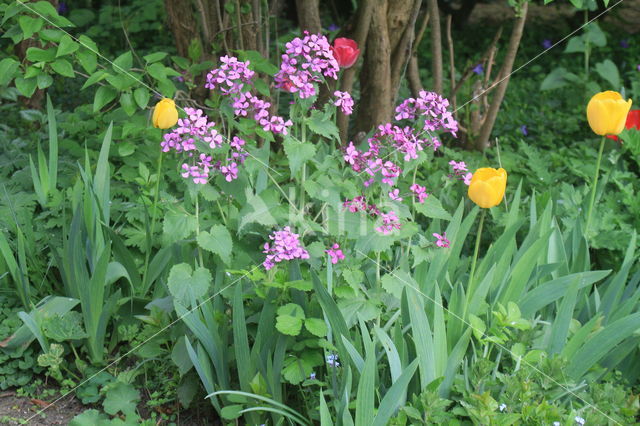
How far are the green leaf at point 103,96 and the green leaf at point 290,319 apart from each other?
1063 mm

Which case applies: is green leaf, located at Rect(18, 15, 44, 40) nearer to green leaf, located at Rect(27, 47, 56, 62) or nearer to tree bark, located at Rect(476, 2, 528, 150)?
green leaf, located at Rect(27, 47, 56, 62)

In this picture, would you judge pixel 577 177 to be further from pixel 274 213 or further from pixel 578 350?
pixel 274 213

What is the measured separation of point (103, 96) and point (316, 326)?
1194 mm

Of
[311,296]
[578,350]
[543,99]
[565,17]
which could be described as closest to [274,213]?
[311,296]

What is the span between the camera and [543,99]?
4.47m

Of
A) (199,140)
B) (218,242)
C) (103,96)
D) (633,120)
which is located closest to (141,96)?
(103,96)

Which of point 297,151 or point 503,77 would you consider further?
point 503,77

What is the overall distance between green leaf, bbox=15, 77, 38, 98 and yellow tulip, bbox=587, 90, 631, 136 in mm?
1687

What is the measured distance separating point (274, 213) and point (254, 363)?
0.37m

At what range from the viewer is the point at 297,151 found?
5.94 ft

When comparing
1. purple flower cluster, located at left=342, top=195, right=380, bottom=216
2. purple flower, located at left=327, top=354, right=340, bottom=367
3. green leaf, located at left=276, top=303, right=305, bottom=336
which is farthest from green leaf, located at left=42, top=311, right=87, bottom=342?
purple flower cluster, located at left=342, top=195, right=380, bottom=216

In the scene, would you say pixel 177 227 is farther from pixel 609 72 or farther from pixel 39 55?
pixel 609 72

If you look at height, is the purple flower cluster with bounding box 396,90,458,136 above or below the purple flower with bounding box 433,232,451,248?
above

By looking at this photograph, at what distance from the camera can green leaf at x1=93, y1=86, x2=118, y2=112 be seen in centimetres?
249
